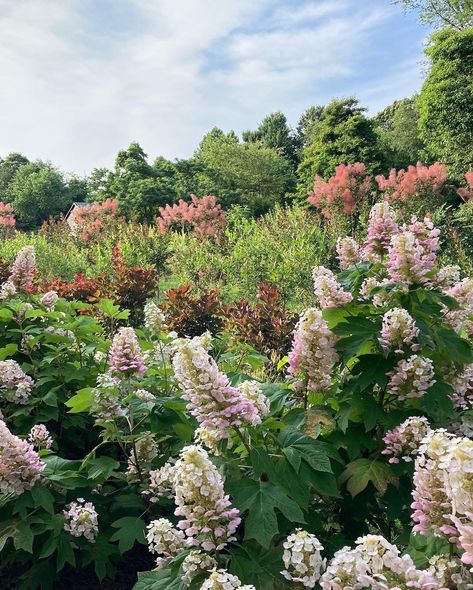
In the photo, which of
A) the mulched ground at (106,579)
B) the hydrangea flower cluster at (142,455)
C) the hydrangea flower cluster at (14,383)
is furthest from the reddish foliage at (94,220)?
the hydrangea flower cluster at (142,455)

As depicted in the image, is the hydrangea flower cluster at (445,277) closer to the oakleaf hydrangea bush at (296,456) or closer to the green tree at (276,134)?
the oakleaf hydrangea bush at (296,456)

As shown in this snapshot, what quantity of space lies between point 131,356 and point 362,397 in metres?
0.93

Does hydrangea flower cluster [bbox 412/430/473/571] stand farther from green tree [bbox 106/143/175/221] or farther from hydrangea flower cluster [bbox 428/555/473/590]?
green tree [bbox 106/143/175/221]

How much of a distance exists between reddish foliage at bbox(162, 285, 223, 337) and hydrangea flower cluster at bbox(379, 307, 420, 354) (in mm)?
4791

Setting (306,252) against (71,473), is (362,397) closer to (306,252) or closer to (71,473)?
(71,473)

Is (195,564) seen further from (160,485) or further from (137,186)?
(137,186)

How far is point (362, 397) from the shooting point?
1.99 meters

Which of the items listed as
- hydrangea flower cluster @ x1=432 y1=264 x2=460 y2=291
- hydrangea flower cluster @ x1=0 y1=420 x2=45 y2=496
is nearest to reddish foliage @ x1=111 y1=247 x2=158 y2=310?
hydrangea flower cluster @ x1=0 y1=420 x2=45 y2=496

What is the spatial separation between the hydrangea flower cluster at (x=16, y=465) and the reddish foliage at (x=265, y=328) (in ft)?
12.0

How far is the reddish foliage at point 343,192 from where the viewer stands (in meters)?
15.8

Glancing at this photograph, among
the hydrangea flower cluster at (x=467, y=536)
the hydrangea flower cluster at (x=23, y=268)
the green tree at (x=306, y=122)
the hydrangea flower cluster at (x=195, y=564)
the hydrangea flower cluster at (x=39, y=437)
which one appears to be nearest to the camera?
the hydrangea flower cluster at (x=467, y=536)

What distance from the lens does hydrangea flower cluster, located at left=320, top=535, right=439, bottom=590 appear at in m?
1.01

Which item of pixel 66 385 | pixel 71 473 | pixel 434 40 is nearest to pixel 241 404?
pixel 71 473

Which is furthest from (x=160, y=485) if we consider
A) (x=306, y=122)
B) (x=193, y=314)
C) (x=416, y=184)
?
(x=306, y=122)
